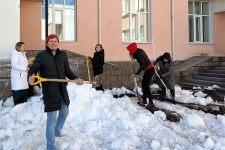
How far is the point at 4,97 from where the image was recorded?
20.3 ft

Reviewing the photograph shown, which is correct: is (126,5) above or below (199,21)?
above

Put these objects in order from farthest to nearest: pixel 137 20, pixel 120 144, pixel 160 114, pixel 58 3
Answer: pixel 137 20, pixel 58 3, pixel 160 114, pixel 120 144

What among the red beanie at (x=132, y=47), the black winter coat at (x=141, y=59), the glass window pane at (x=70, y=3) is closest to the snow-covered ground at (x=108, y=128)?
the black winter coat at (x=141, y=59)

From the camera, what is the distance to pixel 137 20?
11469mm

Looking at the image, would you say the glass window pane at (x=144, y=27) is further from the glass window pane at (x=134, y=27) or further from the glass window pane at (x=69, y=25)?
the glass window pane at (x=69, y=25)

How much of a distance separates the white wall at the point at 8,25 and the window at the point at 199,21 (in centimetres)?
918

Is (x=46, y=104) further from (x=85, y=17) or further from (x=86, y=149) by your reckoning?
(x=85, y=17)

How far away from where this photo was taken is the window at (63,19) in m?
9.94

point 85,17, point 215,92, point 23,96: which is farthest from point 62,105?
point 85,17

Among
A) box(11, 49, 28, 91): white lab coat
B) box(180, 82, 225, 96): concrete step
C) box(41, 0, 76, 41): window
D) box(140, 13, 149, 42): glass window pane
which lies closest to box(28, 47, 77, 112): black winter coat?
box(11, 49, 28, 91): white lab coat

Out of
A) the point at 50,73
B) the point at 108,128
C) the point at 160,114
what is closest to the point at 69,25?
the point at 160,114

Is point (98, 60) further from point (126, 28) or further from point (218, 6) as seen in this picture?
point (218, 6)

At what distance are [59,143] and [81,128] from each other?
74 cm

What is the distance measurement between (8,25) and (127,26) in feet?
19.5
